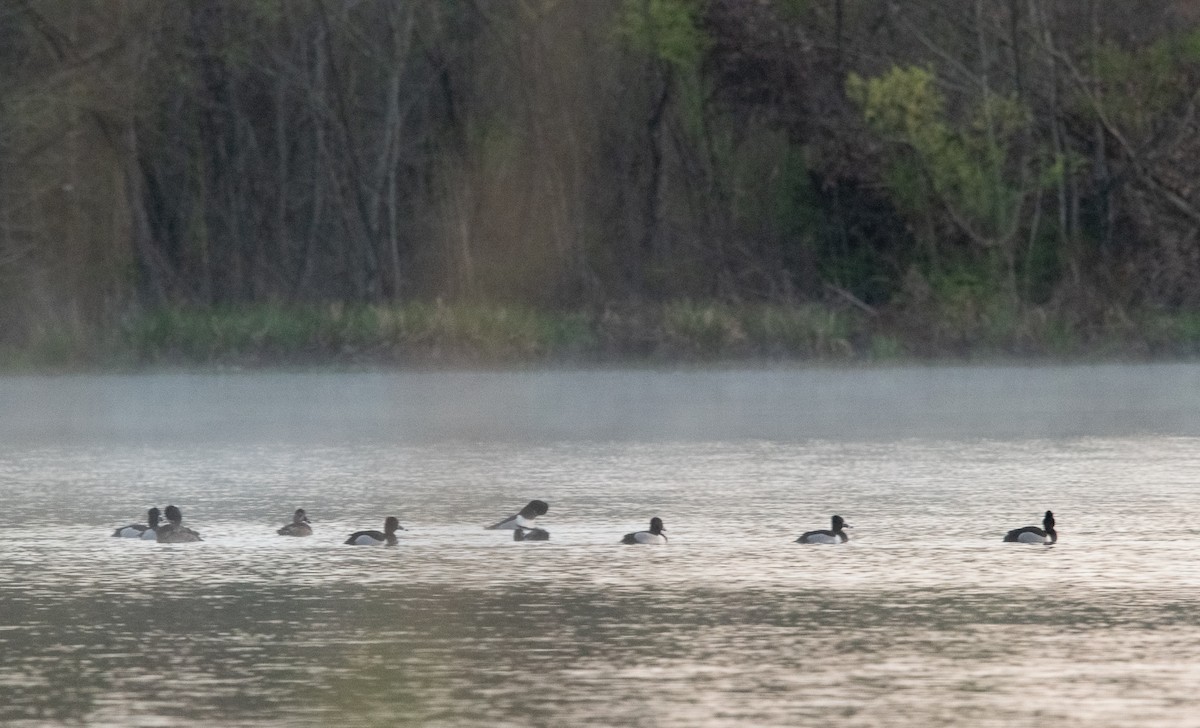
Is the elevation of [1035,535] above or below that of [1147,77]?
below

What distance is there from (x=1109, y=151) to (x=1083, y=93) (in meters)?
1.14

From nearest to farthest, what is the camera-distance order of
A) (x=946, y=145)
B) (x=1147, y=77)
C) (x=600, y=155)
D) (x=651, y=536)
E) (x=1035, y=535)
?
(x=1035, y=535)
(x=651, y=536)
(x=946, y=145)
(x=1147, y=77)
(x=600, y=155)

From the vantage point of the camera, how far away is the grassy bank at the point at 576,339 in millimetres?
30000

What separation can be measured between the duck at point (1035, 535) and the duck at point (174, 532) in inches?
171

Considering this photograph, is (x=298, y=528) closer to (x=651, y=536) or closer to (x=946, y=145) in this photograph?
(x=651, y=536)

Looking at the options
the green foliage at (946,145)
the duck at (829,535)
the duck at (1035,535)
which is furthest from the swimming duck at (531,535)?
the green foliage at (946,145)

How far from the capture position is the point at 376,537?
12.0m

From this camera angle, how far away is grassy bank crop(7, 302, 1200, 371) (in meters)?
30.0

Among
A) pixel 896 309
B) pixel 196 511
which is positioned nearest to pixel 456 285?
pixel 896 309

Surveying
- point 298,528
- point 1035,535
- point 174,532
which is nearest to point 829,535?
point 1035,535

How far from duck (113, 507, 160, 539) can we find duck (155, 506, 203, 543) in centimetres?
7

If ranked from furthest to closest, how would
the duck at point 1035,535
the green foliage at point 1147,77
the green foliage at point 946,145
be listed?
the green foliage at point 1147,77, the green foliage at point 946,145, the duck at point 1035,535

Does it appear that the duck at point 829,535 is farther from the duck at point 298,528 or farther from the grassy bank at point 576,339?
the grassy bank at point 576,339

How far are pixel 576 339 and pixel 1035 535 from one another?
763 inches
